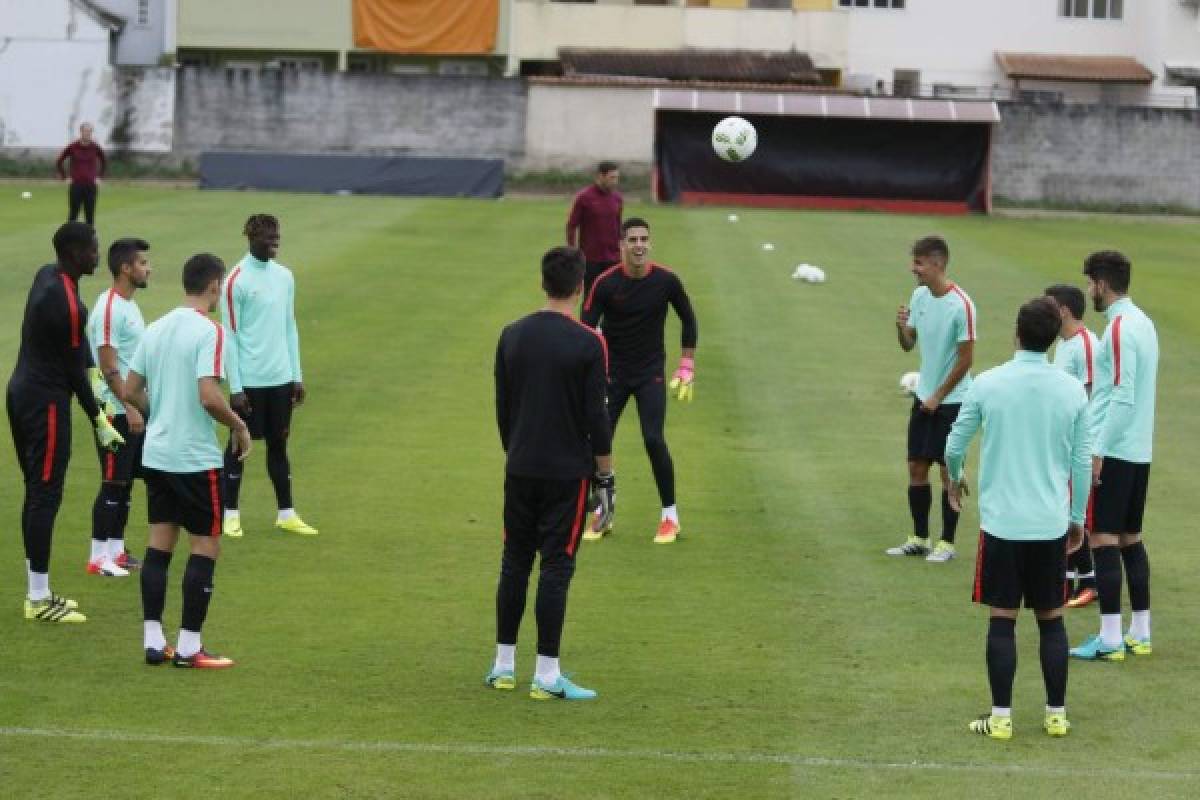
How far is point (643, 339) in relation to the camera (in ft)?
46.4

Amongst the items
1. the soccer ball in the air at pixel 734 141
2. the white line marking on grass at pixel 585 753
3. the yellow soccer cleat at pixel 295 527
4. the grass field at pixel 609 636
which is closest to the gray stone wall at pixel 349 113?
the soccer ball in the air at pixel 734 141

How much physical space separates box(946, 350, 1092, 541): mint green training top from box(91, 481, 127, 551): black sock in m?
5.91

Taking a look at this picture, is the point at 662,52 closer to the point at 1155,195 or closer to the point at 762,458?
the point at 1155,195

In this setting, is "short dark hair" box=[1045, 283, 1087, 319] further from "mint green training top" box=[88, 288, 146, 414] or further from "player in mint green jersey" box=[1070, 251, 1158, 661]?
"mint green training top" box=[88, 288, 146, 414]

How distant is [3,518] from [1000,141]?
149 ft

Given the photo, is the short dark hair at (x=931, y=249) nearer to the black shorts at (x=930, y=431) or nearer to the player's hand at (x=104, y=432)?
the black shorts at (x=930, y=431)

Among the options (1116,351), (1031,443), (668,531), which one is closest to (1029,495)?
(1031,443)

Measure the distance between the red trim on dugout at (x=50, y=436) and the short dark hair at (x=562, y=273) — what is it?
3236 mm

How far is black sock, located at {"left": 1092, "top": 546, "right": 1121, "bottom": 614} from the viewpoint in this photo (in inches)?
430

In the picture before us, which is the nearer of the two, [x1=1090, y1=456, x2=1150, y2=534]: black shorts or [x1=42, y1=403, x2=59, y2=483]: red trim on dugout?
[x1=1090, y1=456, x2=1150, y2=534]: black shorts

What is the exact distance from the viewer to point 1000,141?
5591cm

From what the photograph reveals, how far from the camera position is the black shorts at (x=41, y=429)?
11.1m

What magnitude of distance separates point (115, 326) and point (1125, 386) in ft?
20.2

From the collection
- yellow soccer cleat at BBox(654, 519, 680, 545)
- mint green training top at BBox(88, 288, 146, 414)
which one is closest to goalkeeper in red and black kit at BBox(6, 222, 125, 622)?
mint green training top at BBox(88, 288, 146, 414)
